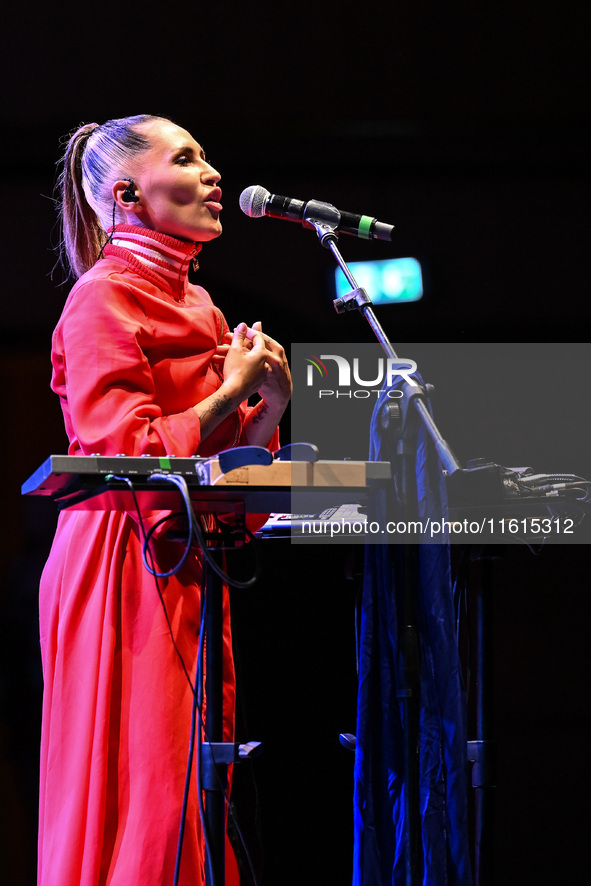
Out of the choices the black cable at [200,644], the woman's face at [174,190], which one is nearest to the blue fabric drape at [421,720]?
the black cable at [200,644]

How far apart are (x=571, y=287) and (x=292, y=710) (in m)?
1.63

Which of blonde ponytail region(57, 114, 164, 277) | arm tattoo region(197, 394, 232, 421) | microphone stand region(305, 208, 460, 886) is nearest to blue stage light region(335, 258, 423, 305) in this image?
blonde ponytail region(57, 114, 164, 277)

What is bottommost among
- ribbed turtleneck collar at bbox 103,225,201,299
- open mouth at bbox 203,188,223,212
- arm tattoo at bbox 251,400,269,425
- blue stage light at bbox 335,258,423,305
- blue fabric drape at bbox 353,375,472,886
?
blue fabric drape at bbox 353,375,472,886

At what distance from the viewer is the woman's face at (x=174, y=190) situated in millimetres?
1790

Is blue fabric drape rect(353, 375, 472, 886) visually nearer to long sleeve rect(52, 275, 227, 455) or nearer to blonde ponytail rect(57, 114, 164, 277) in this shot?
long sleeve rect(52, 275, 227, 455)

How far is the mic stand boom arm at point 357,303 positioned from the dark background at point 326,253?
3.68 ft

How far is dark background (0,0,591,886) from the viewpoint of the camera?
260 centimetres

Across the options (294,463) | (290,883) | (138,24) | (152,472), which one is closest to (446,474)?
(294,463)

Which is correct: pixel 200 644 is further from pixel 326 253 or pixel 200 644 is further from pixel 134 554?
pixel 326 253

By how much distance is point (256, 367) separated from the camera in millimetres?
1599

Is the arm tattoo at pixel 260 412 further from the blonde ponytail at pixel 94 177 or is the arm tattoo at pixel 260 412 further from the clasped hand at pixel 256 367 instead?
the blonde ponytail at pixel 94 177

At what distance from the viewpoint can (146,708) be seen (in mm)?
1454

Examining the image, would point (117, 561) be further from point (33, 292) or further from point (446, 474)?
point (33, 292)

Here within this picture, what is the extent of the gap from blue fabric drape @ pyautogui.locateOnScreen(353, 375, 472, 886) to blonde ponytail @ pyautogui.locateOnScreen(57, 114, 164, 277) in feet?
2.99
